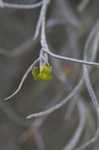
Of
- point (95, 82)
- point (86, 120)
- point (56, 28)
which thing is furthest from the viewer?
point (56, 28)

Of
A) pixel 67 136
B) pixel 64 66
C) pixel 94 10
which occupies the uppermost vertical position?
pixel 94 10

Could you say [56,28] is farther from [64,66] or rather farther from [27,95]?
[27,95]

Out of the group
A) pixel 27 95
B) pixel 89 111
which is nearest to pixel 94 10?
pixel 89 111

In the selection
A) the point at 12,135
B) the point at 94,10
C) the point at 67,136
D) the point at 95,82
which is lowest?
the point at 67,136

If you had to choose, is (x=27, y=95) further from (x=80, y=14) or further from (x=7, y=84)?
(x=80, y=14)

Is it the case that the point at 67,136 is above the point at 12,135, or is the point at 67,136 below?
below

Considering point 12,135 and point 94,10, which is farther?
point 12,135

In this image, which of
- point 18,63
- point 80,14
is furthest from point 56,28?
point 18,63

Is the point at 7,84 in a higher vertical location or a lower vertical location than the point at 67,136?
higher

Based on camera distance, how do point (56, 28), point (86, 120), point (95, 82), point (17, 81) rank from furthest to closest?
point (17, 81) → point (56, 28) → point (95, 82) → point (86, 120)
